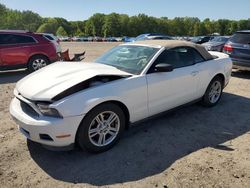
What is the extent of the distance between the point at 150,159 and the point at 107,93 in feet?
3.63

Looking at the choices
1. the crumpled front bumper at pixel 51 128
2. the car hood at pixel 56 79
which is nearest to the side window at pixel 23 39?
the car hood at pixel 56 79

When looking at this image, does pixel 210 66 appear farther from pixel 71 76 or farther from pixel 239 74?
pixel 239 74

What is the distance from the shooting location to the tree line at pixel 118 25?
119812 millimetres

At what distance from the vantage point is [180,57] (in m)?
5.18

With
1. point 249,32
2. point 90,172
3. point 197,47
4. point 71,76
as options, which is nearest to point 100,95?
point 71,76

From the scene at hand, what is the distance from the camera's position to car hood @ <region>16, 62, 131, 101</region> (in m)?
3.71

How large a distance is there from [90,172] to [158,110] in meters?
1.66

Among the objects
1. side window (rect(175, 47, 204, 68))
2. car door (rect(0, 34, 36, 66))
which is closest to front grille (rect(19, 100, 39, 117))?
side window (rect(175, 47, 204, 68))

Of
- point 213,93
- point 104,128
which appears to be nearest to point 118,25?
point 213,93

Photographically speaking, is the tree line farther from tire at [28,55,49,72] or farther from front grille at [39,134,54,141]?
front grille at [39,134,54,141]

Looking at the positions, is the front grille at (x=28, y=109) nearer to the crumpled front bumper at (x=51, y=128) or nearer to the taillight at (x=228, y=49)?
the crumpled front bumper at (x=51, y=128)

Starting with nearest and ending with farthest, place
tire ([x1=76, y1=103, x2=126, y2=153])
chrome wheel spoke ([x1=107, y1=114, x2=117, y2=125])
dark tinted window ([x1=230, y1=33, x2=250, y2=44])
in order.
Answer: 1. tire ([x1=76, y1=103, x2=126, y2=153])
2. chrome wheel spoke ([x1=107, y1=114, x2=117, y2=125])
3. dark tinted window ([x1=230, y1=33, x2=250, y2=44])

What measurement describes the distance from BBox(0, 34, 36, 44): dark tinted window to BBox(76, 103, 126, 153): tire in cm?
739

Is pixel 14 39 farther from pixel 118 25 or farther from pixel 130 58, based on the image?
pixel 118 25
